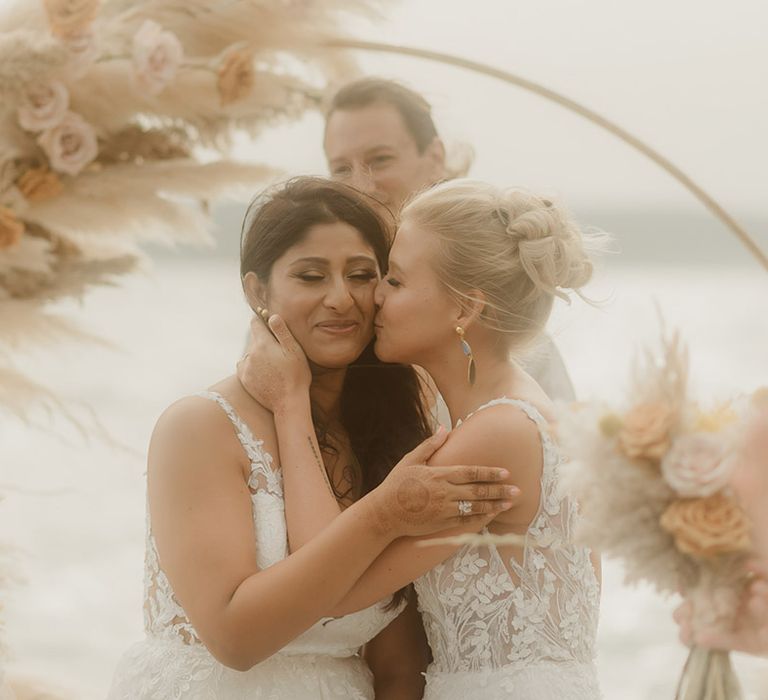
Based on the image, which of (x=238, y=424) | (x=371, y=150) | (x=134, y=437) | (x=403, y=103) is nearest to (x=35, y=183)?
(x=238, y=424)

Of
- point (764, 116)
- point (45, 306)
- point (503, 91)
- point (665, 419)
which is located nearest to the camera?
point (665, 419)

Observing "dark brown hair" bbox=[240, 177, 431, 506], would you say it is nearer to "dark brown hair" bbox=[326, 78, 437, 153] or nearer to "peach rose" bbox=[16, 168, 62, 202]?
"peach rose" bbox=[16, 168, 62, 202]

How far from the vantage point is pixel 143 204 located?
235 centimetres

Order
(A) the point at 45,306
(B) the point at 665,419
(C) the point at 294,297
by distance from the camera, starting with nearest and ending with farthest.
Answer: (B) the point at 665,419, (A) the point at 45,306, (C) the point at 294,297

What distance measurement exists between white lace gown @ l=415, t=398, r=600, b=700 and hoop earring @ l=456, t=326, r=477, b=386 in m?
0.12

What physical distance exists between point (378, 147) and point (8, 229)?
151 centimetres

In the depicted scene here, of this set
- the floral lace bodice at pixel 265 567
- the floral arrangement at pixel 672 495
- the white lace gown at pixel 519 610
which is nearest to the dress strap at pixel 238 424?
the floral lace bodice at pixel 265 567

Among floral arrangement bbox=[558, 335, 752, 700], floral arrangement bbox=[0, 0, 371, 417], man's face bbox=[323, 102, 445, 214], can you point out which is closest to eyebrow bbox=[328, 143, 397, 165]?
man's face bbox=[323, 102, 445, 214]

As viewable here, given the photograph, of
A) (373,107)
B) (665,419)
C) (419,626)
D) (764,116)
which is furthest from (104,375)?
(764,116)

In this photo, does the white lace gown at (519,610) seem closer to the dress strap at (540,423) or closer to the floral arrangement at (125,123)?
the dress strap at (540,423)

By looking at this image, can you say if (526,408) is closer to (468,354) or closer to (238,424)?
(468,354)

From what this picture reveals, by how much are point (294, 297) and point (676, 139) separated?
13.1 m

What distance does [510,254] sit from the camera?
257cm

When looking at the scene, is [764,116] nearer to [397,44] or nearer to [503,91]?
[503,91]
